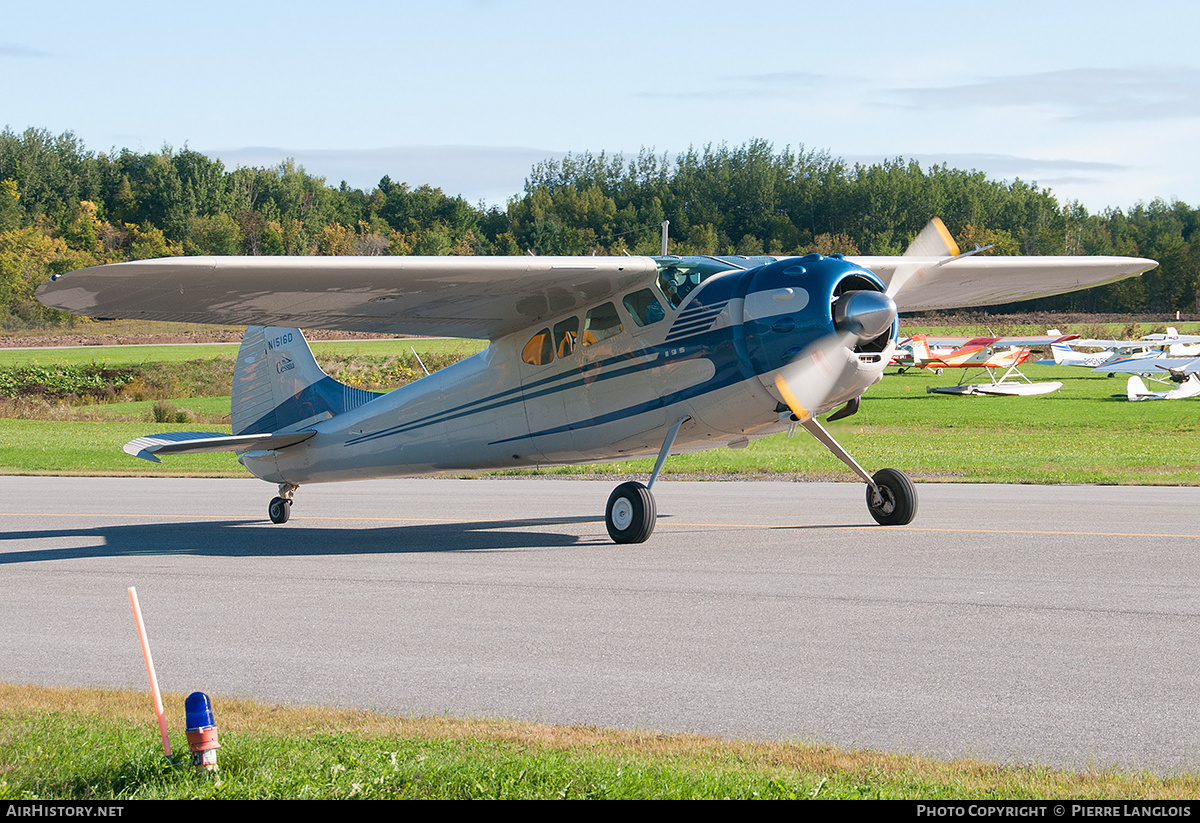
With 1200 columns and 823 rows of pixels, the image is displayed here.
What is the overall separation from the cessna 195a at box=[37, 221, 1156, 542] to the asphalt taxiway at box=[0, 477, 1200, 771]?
1045 mm

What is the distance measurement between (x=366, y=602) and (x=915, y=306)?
9.71m

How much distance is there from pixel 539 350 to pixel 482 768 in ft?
29.0

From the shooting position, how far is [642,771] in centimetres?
465

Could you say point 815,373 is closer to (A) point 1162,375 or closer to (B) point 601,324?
(B) point 601,324

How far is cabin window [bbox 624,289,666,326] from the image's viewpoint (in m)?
12.1

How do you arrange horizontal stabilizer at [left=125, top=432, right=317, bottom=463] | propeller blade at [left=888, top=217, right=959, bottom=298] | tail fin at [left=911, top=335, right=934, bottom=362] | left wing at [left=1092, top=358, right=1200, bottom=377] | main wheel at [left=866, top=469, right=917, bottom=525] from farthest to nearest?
tail fin at [left=911, top=335, right=934, bottom=362] → left wing at [left=1092, top=358, right=1200, bottom=377] → horizontal stabilizer at [left=125, top=432, right=317, bottom=463] → propeller blade at [left=888, top=217, right=959, bottom=298] → main wheel at [left=866, top=469, right=917, bottom=525]

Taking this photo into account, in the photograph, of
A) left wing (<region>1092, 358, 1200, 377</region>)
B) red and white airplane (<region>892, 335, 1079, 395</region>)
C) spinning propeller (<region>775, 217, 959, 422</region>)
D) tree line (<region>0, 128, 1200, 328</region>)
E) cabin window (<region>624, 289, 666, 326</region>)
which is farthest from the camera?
tree line (<region>0, 128, 1200, 328</region>)

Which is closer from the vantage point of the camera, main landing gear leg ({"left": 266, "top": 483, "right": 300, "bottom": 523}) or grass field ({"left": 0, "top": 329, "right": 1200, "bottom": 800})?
grass field ({"left": 0, "top": 329, "right": 1200, "bottom": 800})

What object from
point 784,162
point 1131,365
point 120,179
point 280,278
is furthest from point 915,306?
point 784,162

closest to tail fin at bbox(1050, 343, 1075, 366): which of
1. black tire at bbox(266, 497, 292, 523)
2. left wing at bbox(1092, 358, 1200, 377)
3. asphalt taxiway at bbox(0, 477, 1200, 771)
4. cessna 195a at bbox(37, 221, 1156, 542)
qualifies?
left wing at bbox(1092, 358, 1200, 377)

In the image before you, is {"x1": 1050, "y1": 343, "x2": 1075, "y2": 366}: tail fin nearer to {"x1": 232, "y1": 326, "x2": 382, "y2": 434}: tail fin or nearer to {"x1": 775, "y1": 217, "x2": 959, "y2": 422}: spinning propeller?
{"x1": 232, "y1": 326, "x2": 382, "y2": 434}: tail fin

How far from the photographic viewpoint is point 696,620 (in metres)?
8.19

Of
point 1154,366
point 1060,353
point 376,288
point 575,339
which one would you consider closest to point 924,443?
point 575,339

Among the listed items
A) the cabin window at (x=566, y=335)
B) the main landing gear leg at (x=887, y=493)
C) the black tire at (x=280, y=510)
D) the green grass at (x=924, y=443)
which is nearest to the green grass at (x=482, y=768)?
the cabin window at (x=566, y=335)
